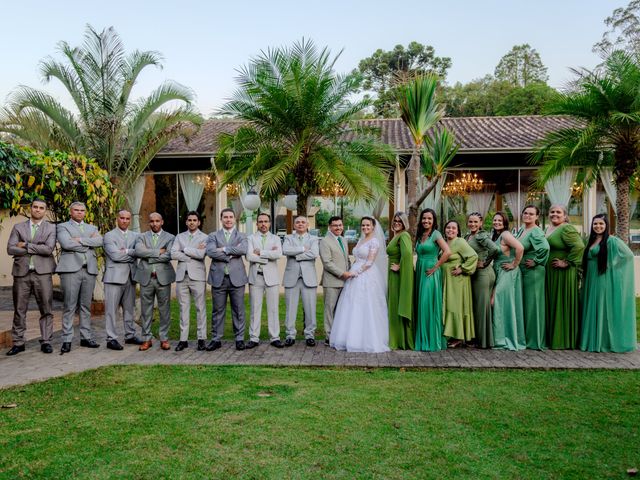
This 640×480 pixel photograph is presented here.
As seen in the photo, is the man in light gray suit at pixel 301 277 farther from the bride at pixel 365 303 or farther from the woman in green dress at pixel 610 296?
the woman in green dress at pixel 610 296

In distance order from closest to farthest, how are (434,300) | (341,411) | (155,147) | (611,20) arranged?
(341,411)
(434,300)
(155,147)
(611,20)

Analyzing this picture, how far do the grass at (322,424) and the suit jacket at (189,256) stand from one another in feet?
5.37

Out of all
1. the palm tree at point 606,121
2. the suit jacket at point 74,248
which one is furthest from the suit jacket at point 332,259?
the palm tree at point 606,121

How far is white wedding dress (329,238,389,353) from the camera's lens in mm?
8164

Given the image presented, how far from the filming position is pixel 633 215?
55.5 feet

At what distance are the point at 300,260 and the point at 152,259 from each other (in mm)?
2189

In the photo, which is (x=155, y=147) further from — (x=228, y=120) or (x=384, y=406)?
(x=384, y=406)

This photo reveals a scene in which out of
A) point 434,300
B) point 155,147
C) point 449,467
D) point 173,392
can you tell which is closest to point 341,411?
point 449,467


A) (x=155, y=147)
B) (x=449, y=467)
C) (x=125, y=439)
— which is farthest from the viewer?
(x=155, y=147)

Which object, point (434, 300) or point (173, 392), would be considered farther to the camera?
point (434, 300)

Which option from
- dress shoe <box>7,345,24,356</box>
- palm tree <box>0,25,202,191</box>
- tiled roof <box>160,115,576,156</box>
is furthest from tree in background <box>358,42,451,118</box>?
dress shoe <box>7,345,24,356</box>

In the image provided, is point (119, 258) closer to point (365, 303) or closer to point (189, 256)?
point (189, 256)

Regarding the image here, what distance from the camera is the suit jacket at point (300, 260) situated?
859cm

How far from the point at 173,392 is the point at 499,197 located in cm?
1324
